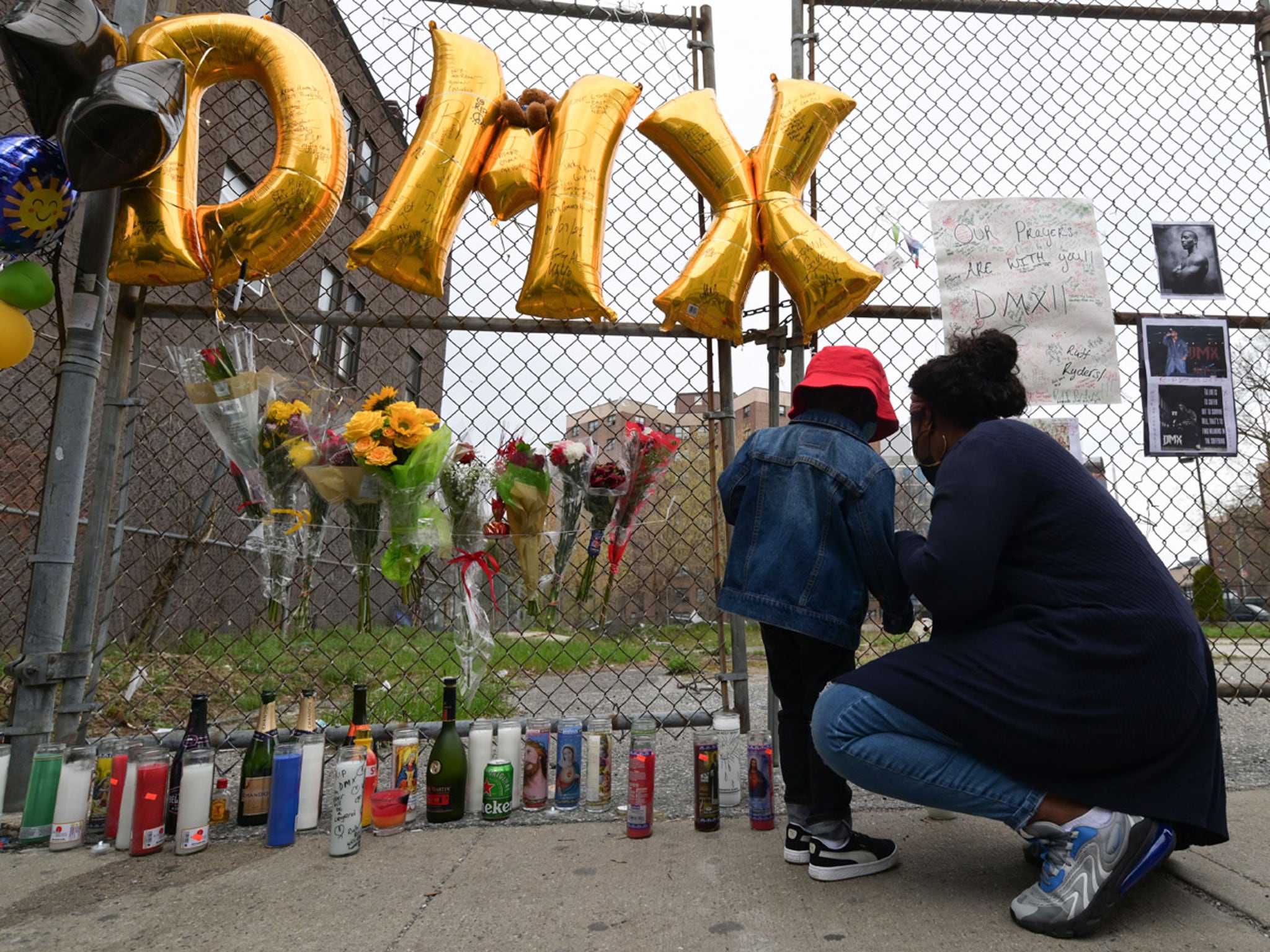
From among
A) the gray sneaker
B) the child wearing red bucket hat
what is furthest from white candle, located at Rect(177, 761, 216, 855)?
the gray sneaker

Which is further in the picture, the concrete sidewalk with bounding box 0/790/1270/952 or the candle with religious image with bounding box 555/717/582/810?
the candle with religious image with bounding box 555/717/582/810

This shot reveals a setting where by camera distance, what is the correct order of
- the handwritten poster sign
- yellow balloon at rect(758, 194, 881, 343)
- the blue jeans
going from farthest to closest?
the handwritten poster sign → yellow balloon at rect(758, 194, 881, 343) → the blue jeans

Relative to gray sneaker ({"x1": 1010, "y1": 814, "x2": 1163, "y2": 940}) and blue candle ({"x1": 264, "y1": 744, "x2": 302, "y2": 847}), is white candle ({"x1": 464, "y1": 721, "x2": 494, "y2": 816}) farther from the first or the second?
gray sneaker ({"x1": 1010, "y1": 814, "x2": 1163, "y2": 940})

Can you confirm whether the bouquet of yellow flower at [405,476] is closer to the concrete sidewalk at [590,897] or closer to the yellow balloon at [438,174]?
the yellow balloon at [438,174]

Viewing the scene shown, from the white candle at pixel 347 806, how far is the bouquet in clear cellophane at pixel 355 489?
0.65 m

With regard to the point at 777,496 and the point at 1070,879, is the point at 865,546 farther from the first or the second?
the point at 1070,879

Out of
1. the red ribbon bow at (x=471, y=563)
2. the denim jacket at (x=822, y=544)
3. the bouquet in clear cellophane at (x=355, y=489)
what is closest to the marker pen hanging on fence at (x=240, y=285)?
the bouquet in clear cellophane at (x=355, y=489)

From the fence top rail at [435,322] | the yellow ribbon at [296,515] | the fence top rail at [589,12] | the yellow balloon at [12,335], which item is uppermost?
the fence top rail at [589,12]

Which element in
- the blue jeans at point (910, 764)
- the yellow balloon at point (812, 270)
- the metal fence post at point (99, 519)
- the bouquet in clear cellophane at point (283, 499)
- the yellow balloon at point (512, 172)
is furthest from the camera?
the yellow balloon at point (512, 172)

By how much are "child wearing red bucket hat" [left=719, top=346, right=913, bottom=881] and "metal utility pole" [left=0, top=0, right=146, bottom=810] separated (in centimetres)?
238

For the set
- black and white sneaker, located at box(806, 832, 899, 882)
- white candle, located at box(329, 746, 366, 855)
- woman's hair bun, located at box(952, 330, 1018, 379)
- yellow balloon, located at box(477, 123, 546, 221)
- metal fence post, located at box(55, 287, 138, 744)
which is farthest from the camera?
yellow balloon, located at box(477, 123, 546, 221)

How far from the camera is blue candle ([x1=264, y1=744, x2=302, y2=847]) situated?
236cm

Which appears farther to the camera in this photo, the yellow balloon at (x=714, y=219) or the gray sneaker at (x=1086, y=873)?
the yellow balloon at (x=714, y=219)

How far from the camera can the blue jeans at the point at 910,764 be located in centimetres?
179
